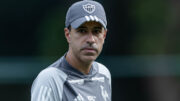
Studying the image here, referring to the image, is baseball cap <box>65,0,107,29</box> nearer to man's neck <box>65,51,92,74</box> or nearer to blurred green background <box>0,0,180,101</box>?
man's neck <box>65,51,92,74</box>

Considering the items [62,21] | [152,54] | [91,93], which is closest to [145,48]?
[152,54]

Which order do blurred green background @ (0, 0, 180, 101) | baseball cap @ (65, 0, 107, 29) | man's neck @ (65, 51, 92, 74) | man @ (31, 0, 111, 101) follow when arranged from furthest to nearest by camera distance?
blurred green background @ (0, 0, 180, 101), man's neck @ (65, 51, 92, 74), baseball cap @ (65, 0, 107, 29), man @ (31, 0, 111, 101)

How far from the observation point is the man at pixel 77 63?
14.0 ft

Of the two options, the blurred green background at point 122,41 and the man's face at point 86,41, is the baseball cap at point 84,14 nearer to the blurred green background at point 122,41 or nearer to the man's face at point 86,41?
the man's face at point 86,41

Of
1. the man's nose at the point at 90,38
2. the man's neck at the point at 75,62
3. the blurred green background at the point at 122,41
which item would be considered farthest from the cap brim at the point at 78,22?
the blurred green background at the point at 122,41

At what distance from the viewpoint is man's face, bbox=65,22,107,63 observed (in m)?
4.42

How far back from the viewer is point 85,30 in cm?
445

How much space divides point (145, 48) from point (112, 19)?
0.87 metres

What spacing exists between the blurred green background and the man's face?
5.52 metres

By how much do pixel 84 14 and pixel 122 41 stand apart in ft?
20.6

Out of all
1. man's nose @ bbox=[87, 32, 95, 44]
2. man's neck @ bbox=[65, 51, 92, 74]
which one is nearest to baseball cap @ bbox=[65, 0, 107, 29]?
man's nose @ bbox=[87, 32, 95, 44]

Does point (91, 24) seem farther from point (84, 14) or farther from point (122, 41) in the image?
point (122, 41)

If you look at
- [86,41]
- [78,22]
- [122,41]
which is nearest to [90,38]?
[86,41]

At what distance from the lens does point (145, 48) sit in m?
10.5
